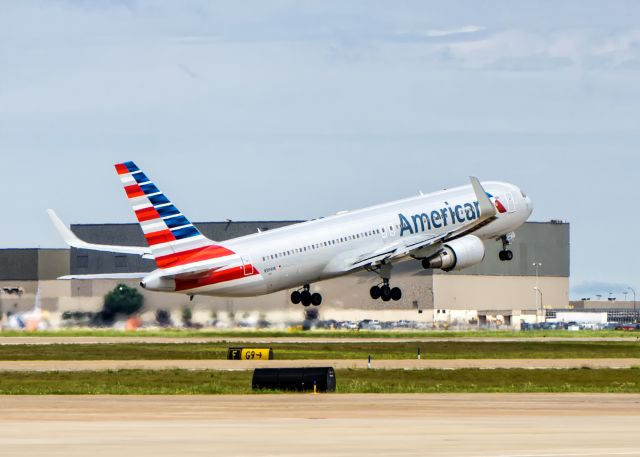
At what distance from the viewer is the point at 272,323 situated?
121 meters

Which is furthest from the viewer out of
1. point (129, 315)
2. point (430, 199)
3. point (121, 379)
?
point (129, 315)

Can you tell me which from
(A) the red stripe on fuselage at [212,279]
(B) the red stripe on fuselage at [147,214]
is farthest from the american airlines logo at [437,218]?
(B) the red stripe on fuselage at [147,214]

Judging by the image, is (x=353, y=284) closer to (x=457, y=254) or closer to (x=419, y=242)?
(x=457, y=254)

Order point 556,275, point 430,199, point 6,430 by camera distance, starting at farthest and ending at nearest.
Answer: point 556,275
point 430,199
point 6,430

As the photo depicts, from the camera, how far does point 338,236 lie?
3652 inches

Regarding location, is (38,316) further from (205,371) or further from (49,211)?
(205,371)

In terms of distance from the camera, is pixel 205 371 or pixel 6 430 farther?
pixel 205 371

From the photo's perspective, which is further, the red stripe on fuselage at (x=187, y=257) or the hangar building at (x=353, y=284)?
the hangar building at (x=353, y=284)

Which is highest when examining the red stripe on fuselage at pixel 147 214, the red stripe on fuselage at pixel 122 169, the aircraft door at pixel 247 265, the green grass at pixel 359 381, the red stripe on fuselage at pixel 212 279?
the red stripe on fuselage at pixel 122 169

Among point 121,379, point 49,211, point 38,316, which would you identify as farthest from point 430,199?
point 38,316

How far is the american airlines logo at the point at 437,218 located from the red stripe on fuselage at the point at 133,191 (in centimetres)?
1765

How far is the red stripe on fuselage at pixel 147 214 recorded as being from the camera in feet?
282

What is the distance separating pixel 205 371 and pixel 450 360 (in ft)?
59.9

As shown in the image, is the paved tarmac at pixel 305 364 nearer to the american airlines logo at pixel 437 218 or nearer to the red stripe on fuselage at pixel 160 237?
the red stripe on fuselage at pixel 160 237
